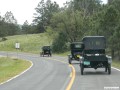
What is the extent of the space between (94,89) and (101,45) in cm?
1302

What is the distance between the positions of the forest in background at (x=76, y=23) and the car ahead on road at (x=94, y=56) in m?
18.6

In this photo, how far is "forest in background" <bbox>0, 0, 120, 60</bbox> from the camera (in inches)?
2115

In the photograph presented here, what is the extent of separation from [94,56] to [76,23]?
69.2 metres

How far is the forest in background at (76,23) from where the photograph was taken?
53719mm

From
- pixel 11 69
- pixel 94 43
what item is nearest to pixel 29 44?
pixel 11 69

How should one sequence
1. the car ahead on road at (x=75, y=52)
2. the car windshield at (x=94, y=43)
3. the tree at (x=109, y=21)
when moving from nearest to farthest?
the car windshield at (x=94, y=43) < the car ahead on road at (x=75, y=52) < the tree at (x=109, y=21)

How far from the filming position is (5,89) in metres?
18.6

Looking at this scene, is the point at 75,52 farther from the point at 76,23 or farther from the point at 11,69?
the point at 76,23

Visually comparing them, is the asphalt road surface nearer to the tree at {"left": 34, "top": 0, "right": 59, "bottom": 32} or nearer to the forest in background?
the forest in background

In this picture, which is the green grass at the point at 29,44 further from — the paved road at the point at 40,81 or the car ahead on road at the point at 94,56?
the paved road at the point at 40,81

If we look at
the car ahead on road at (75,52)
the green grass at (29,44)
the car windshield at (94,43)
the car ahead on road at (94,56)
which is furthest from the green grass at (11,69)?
the green grass at (29,44)

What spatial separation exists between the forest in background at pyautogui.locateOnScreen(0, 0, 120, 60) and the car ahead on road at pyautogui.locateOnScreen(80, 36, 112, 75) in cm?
1861

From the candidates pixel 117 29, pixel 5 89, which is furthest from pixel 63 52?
pixel 5 89

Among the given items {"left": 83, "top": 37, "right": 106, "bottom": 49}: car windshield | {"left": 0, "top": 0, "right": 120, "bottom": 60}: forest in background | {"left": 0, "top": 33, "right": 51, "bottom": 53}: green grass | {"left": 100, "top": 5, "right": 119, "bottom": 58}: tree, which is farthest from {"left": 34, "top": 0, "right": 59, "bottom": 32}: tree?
{"left": 83, "top": 37, "right": 106, "bottom": 49}: car windshield
